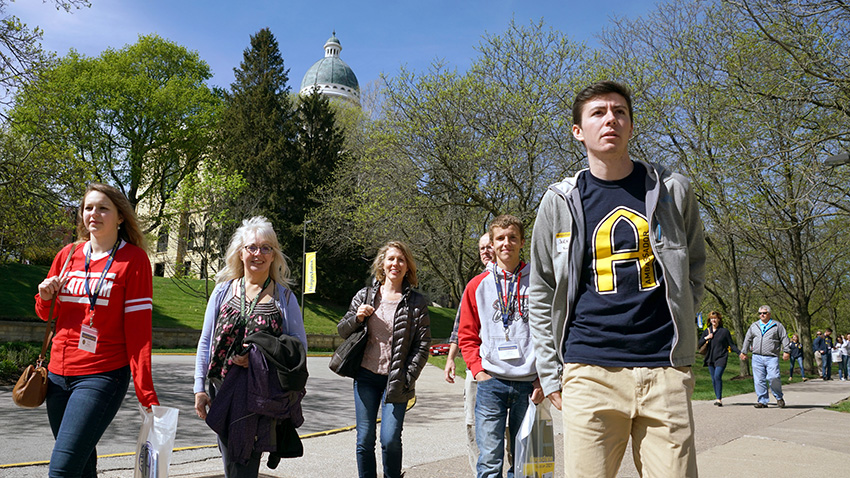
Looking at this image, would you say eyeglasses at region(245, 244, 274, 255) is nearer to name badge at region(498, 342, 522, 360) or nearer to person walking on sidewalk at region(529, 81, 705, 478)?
name badge at region(498, 342, 522, 360)

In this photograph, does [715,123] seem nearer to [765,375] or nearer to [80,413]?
[765,375]

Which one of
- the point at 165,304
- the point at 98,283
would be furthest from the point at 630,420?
the point at 165,304

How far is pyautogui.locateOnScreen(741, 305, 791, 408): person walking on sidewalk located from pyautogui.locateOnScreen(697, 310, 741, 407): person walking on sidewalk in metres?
0.51

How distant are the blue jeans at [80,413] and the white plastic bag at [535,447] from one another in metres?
2.26

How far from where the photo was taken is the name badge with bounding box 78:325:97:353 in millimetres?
3473

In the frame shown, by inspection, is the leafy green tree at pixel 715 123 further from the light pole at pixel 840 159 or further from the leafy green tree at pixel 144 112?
the leafy green tree at pixel 144 112

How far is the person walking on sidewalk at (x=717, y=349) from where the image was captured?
42.6ft

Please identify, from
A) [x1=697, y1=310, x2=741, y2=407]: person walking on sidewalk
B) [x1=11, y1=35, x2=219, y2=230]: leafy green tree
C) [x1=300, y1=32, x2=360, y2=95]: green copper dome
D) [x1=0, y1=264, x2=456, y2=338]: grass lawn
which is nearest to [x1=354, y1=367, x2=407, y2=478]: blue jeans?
[x1=697, y1=310, x2=741, y2=407]: person walking on sidewalk

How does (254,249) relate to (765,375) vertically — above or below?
above

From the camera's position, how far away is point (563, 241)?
2.72 m

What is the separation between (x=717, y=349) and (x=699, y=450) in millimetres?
6587

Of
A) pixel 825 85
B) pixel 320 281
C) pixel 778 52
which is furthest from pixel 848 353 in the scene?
pixel 320 281

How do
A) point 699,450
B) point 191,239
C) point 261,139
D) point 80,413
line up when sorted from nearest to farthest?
point 80,413
point 699,450
point 191,239
point 261,139

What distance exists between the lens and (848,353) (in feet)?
90.5
